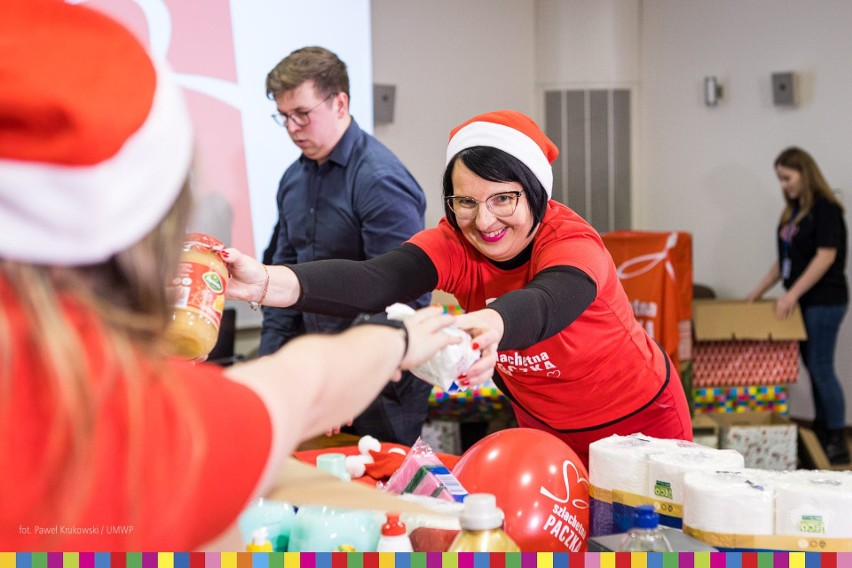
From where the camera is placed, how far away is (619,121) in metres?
7.02

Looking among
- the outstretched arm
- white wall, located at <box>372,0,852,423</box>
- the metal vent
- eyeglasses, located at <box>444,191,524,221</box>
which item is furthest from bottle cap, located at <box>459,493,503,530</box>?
the metal vent

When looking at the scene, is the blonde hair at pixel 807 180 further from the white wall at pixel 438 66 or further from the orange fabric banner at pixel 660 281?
the white wall at pixel 438 66

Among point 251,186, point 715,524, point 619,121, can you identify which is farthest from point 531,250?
point 619,121

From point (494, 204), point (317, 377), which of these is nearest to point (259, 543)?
point (317, 377)

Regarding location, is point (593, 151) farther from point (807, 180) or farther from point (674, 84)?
point (807, 180)

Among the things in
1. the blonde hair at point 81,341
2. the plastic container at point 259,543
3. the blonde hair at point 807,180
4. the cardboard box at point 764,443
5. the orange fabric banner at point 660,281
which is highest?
the blonde hair at point 81,341

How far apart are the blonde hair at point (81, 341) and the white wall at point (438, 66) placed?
5497mm

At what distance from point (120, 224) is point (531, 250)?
1.36 metres

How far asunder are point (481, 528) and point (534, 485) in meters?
0.36

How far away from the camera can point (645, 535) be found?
1323mm

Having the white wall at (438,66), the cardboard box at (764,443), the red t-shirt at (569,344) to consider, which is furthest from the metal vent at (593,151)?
the red t-shirt at (569,344)

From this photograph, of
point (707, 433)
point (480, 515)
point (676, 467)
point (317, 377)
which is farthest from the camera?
point (707, 433)

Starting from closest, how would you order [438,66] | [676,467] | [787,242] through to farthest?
1. [676,467]
2. [787,242]
3. [438,66]

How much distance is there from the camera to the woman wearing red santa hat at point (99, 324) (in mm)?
694
